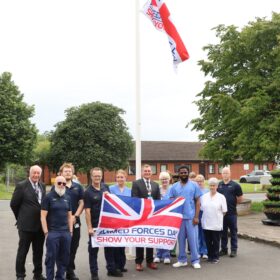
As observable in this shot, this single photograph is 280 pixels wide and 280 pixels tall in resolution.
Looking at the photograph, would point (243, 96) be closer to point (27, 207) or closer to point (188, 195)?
point (188, 195)

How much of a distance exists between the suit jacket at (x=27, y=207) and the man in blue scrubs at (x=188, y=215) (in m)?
2.92

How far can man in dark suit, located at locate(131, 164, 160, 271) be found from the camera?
366 inches

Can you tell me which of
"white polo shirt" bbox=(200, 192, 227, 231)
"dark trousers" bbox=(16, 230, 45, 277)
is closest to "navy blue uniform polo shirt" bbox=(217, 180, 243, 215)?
"white polo shirt" bbox=(200, 192, 227, 231)

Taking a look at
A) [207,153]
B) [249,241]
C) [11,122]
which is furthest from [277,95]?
[11,122]

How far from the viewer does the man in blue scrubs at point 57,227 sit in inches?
303

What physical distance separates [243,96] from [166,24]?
10.5 metres

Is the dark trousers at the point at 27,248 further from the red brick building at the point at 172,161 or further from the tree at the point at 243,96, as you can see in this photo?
the red brick building at the point at 172,161

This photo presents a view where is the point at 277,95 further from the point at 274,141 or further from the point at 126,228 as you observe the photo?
the point at 126,228

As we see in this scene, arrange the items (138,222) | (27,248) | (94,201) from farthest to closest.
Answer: (138,222) < (94,201) < (27,248)

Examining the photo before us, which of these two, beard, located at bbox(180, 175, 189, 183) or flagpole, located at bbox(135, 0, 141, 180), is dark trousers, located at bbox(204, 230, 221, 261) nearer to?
beard, located at bbox(180, 175, 189, 183)

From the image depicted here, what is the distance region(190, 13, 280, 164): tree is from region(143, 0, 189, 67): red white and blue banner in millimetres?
8320

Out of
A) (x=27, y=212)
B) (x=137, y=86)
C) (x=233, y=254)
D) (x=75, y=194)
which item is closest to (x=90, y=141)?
(x=137, y=86)

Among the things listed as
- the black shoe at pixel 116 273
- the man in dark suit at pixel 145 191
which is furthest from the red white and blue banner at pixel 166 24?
the black shoe at pixel 116 273

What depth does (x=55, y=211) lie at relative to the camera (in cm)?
776
